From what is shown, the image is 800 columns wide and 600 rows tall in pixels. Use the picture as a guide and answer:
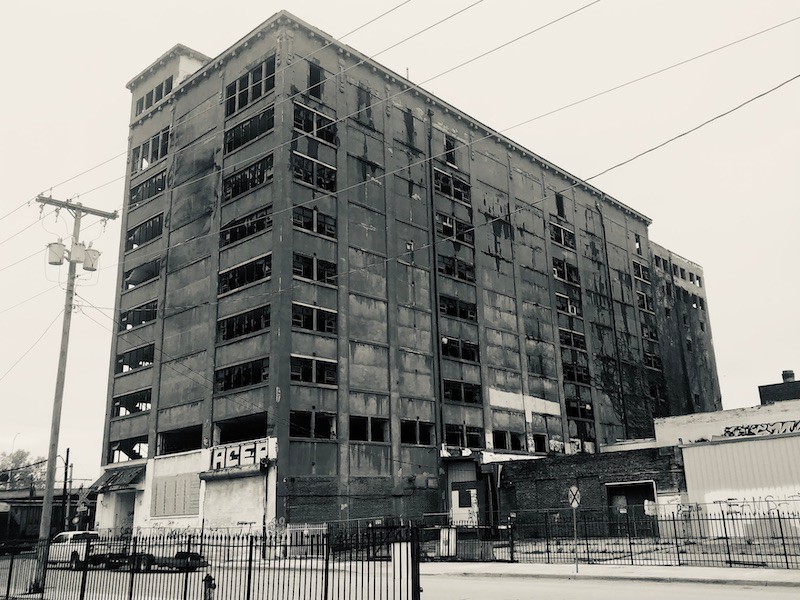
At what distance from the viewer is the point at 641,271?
87688 millimetres

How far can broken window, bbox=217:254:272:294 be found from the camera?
48656mm

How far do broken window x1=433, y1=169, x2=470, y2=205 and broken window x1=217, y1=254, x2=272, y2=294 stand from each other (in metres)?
18.8

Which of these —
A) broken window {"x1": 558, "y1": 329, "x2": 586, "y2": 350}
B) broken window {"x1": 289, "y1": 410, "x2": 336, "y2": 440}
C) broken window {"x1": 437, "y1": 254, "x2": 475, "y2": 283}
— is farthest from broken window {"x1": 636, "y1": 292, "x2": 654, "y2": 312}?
broken window {"x1": 289, "y1": 410, "x2": 336, "y2": 440}

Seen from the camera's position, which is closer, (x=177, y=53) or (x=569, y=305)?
(x=177, y=53)

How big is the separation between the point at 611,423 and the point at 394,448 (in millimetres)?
31292

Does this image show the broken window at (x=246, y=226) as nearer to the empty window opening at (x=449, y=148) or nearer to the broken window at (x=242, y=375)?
the broken window at (x=242, y=375)

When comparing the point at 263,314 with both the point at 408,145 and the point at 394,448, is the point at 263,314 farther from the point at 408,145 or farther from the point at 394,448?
the point at 408,145

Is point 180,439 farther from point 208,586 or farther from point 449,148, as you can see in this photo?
point 208,586

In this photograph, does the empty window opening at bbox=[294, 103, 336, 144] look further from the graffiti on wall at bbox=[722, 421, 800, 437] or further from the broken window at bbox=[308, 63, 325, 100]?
the graffiti on wall at bbox=[722, 421, 800, 437]

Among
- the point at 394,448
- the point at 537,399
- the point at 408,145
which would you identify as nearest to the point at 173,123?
the point at 408,145

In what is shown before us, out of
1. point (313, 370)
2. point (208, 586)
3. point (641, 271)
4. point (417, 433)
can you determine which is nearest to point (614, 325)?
point (641, 271)

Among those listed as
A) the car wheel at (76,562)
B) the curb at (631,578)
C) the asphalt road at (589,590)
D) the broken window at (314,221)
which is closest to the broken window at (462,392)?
the broken window at (314,221)

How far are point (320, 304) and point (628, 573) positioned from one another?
30627 millimetres

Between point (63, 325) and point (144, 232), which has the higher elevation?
point (144, 232)
